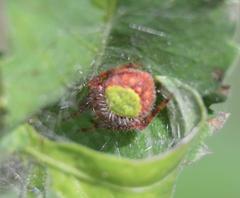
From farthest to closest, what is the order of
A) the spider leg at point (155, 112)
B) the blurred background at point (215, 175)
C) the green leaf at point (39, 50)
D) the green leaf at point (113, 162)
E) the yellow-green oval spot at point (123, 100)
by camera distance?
the blurred background at point (215, 175) < the spider leg at point (155, 112) < the yellow-green oval spot at point (123, 100) < the green leaf at point (113, 162) < the green leaf at point (39, 50)

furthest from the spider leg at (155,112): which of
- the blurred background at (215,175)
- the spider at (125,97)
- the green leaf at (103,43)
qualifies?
the blurred background at (215,175)

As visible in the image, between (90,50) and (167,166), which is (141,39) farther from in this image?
(167,166)

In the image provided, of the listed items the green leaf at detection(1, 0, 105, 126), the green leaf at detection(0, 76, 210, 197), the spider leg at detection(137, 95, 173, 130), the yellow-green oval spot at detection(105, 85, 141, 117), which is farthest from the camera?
the spider leg at detection(137, 95, 173, 130)

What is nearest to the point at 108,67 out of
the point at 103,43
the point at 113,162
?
the point at 103,43

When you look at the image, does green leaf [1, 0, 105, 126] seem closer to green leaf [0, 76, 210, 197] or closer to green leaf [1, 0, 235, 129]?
green leaf [1, 0, 235, 129]

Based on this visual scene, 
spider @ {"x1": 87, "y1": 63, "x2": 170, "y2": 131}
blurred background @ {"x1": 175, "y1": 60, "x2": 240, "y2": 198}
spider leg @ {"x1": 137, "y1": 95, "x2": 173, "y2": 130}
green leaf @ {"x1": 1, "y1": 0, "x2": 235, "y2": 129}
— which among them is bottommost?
blurred background @ {"x1": 175, "y1": 60, "x2": 240, "y2": 198}

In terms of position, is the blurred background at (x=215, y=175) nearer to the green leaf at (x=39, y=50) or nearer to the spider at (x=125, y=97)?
the spider at (x=125, y=97)

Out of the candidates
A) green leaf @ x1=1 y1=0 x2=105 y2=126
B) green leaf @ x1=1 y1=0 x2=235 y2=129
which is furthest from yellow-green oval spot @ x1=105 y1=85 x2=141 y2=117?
green leaf @ x1=1 y1=0 x2=105 y2=126

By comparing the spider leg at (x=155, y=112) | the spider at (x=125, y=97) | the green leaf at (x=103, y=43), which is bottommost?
the spider leg at (x=155, y=112)

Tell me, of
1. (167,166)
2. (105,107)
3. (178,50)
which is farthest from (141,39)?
(167,166)
